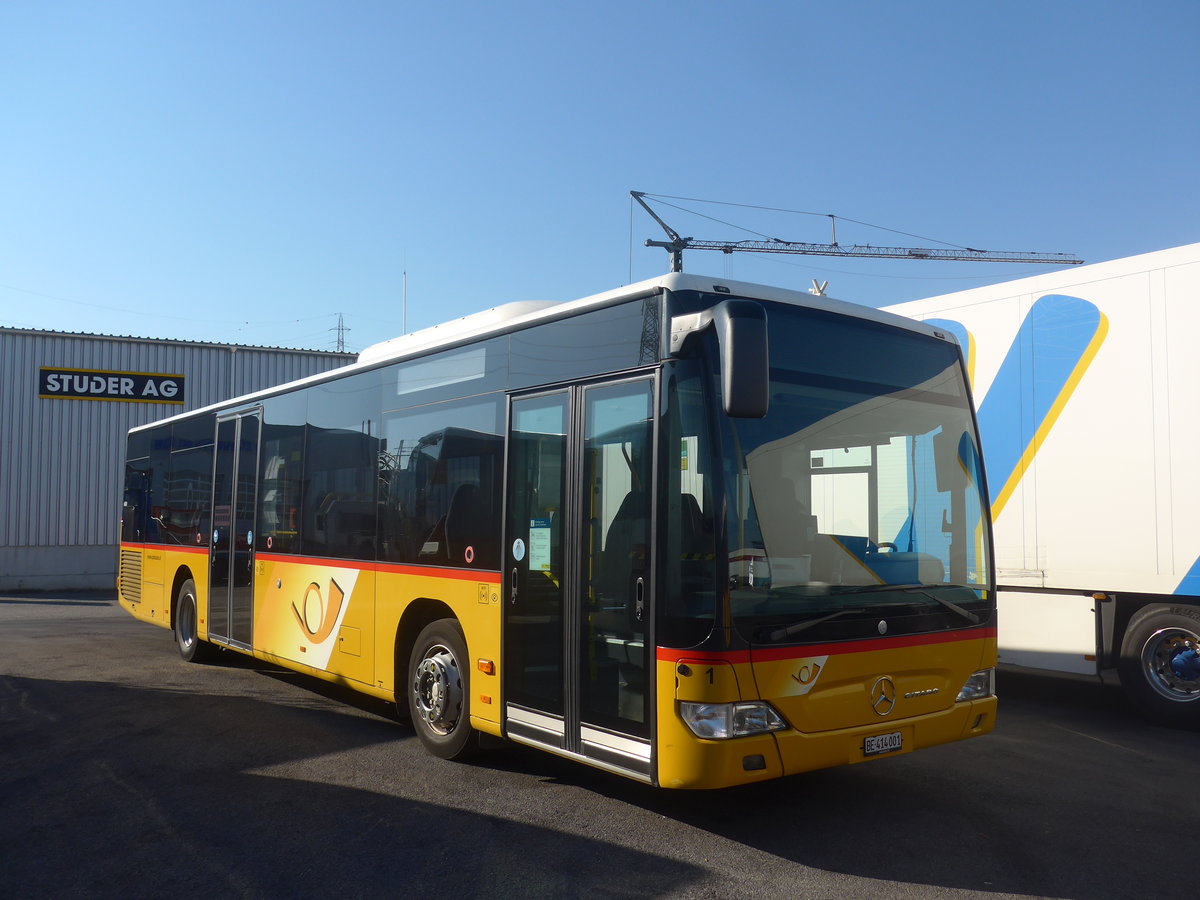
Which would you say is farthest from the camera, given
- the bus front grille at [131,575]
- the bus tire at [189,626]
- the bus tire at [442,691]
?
the bus front grille at [131,575]

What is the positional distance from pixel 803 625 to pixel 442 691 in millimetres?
2893

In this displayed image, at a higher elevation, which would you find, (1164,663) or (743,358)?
(743,358)

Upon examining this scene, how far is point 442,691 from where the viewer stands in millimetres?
6953

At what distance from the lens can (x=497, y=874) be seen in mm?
4793

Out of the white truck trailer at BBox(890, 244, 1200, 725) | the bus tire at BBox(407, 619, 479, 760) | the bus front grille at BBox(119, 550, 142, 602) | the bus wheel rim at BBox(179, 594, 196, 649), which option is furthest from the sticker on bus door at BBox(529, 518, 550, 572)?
the bus front grille at BBox(119, 550, 142, 602)

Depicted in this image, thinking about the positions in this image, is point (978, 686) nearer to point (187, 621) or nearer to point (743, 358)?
point (743, 358)

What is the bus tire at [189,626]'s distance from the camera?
38.4 ft

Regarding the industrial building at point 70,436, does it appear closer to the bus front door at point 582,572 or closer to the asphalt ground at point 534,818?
the asphalt ground at point 534,818

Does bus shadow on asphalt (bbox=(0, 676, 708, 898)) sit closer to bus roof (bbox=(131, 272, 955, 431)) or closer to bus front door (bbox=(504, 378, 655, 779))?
bus front door (bbox=(504, 378, 655, 779))

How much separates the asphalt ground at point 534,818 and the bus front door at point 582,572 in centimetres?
57

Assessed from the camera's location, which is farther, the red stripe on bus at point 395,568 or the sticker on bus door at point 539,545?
the red stripe on bus at point 395,568

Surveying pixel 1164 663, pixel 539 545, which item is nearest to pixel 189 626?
pixel 539 545

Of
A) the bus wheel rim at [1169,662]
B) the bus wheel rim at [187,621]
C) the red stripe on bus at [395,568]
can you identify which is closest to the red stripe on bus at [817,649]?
the red stripe on bus at [395,568]

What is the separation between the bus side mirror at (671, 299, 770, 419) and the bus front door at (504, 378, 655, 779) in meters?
0.62
